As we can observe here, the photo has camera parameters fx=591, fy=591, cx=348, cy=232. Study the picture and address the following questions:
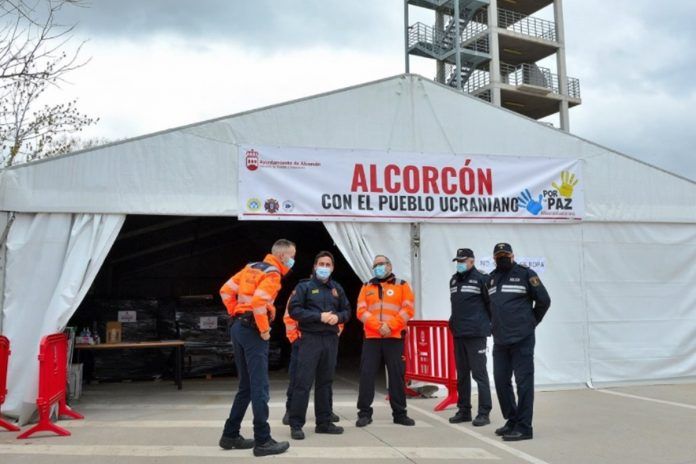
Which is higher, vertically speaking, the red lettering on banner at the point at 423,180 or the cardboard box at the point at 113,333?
the red lettering on banner at the point at 423,180

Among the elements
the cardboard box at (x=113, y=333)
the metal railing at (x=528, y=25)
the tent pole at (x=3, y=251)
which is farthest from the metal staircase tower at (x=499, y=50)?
the tent pole at (x=3, y=251)

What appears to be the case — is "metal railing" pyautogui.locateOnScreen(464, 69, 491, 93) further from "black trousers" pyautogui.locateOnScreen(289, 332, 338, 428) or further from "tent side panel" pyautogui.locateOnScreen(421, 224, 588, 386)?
"black trousers" pyautogui.locateOnScreen(289, 332, 338, 428)

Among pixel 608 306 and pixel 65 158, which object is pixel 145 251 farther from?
pixel 608 306

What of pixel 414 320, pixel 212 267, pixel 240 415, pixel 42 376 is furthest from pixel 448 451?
pixel 212 267

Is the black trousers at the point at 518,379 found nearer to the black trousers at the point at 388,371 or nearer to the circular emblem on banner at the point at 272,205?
the black trousers at the point at 388,371

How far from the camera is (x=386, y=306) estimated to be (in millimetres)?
6613

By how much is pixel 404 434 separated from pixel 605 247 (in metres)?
5.24

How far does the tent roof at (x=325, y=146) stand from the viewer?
7641 mm

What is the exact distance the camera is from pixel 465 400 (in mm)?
6832

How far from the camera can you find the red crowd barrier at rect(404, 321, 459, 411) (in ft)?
25.5

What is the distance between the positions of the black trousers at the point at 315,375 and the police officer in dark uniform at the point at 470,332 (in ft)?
5.21

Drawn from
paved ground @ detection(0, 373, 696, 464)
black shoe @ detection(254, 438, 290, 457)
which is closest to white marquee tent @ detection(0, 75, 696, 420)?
paved ground @ detection(0, 373, 696, 464)

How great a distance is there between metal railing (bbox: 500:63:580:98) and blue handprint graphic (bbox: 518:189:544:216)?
1150 inches

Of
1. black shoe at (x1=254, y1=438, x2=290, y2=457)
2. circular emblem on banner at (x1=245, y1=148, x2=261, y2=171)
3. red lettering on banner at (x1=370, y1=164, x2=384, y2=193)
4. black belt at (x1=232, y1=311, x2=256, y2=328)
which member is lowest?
black shoe at (x1=254, y1=438, x2=290, y2=457)
